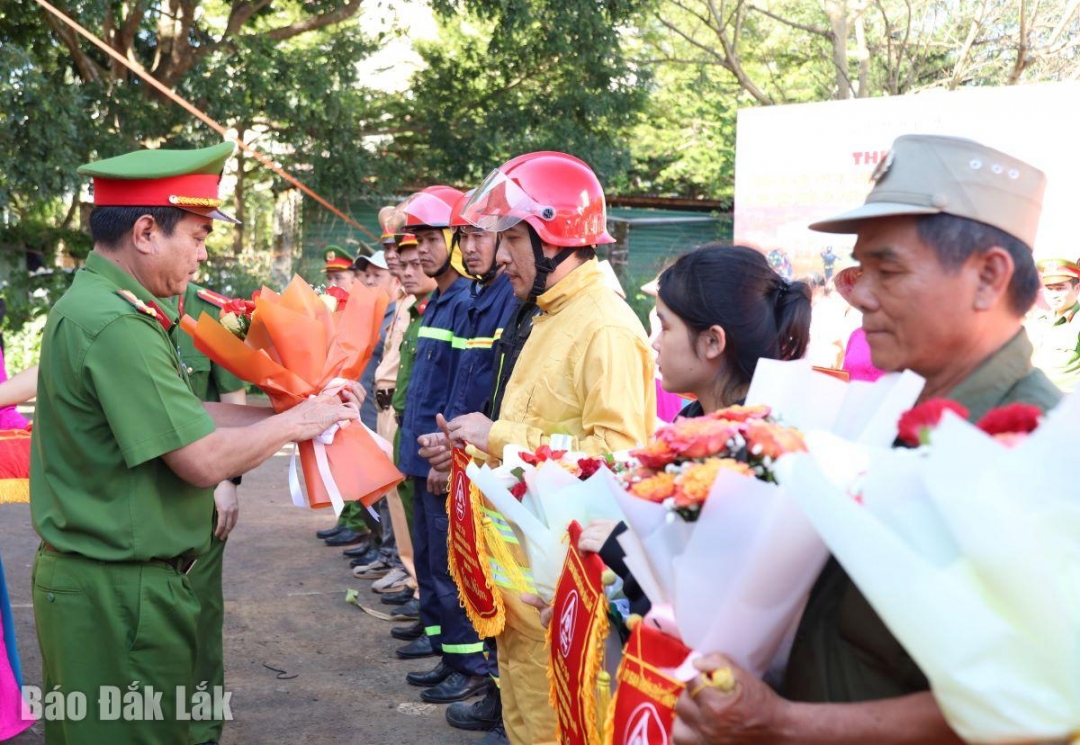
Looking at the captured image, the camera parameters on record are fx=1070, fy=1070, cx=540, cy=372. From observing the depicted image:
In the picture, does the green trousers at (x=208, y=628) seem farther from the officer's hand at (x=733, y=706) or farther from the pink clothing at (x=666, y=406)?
the officer's hand at (x=733, y=706)

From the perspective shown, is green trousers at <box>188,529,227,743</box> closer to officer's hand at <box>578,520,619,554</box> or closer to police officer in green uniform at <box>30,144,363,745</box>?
police officer in green uniform at <box>30,144,363,745</box>

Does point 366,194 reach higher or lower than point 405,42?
lower

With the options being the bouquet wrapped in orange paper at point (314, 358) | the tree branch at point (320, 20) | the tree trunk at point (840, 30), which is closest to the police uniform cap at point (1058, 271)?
the bouquet wrapped in orange paper at point (314, 358)

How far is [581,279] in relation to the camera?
3918 millimetres

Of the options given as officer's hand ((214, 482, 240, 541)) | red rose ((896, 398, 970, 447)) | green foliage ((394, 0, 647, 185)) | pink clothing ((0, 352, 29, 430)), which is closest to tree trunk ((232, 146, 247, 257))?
green foliage ((394, 0, 647, 185))

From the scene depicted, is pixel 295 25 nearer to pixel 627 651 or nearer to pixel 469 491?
pixel 469 491

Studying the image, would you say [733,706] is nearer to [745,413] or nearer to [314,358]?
[745,413]

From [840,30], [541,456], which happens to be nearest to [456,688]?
[541,456]

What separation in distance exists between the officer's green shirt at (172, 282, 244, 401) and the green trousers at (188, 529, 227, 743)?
0.74 metres

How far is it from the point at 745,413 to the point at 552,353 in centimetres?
186

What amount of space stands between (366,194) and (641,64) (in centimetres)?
575

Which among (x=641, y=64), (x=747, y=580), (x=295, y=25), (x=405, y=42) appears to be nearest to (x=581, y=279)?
(x=747, y=580)

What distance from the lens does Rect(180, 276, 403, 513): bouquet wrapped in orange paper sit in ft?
12.8

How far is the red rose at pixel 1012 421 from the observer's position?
4.85ft
